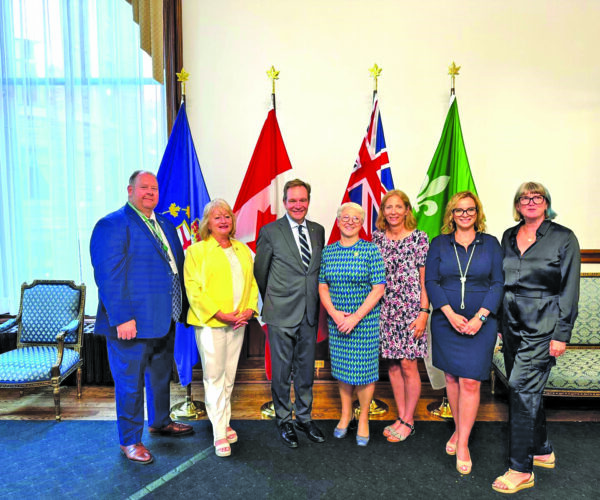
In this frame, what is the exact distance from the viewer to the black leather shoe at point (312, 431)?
2.50 meters

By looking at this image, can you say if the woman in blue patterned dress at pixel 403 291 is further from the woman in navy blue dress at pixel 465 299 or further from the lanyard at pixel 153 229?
the lanyard at pixel 153 229

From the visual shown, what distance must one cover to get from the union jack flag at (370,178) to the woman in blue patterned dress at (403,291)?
0.52 m

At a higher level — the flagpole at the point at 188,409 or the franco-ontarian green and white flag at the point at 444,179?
the franco-ontarian green and white flag at the point at 444,179

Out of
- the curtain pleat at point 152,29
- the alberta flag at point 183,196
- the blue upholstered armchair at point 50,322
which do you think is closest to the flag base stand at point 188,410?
the alberta flag at point 183,196

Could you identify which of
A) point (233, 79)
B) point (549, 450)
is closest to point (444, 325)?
point (549, 450)

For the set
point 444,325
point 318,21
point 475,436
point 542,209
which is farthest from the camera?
point 318,21

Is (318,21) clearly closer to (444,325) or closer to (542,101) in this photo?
(542,101)

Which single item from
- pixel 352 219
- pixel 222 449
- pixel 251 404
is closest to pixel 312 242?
pixel 352 219

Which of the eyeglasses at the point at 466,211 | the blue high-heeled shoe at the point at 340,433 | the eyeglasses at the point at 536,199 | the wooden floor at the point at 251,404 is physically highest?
the eyeglasses at the point at 536,199

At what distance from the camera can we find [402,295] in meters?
2.45

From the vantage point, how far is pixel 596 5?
3.37m

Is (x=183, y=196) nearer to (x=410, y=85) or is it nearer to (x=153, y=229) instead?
(x=153, y=229)

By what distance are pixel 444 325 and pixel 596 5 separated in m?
3.21

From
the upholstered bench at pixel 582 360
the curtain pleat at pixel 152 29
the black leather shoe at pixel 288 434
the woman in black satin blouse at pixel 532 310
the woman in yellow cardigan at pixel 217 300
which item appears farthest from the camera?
the curtain pleat at pixel 152 29
